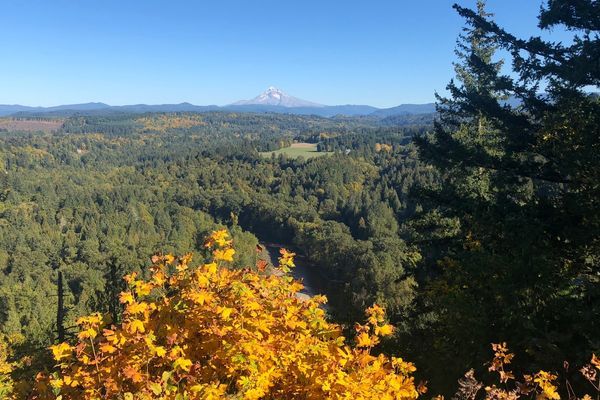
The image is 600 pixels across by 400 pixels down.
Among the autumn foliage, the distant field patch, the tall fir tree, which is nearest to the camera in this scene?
the autumn foliage

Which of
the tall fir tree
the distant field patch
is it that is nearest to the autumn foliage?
the tall fir tree

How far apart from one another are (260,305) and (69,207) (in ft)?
436

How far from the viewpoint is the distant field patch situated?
533 ft

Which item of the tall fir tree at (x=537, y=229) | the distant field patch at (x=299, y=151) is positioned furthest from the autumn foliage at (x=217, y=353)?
the distant field patch at (x=299, y=151)

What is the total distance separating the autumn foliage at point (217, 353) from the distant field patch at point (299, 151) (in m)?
153

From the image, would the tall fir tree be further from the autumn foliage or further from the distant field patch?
the distant field patch

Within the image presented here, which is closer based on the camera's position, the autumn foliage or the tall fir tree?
the autumn foliage

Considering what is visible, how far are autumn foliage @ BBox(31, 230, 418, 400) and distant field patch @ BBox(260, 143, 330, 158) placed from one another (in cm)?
15315

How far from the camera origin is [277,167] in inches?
5846

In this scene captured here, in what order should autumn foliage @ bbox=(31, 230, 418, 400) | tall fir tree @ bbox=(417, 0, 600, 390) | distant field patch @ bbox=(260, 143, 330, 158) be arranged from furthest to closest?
distant field patch @ bbox=(260, 143, 330, 158) < tall fir tree @ bbox=(417, 0, 600, 390) < autumn foliage @ bbox=(31, 230, 418, 400)

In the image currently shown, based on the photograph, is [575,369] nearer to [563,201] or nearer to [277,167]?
[563,201]

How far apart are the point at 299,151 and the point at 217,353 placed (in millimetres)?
171103

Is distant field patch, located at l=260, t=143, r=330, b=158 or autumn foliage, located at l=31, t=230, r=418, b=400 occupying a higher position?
autumn foliage, located at l=31, t=230, r=418, b=400

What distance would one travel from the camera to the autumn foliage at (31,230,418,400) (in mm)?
3852
